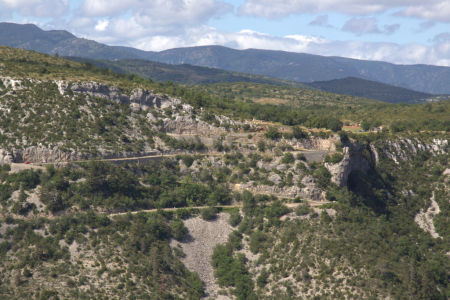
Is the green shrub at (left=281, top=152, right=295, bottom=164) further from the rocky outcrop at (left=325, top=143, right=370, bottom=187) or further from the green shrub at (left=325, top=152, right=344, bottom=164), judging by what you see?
the rocky outcrop at (left=325, top=143, right=370, bottom=187)

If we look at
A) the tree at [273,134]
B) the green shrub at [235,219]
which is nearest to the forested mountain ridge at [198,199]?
the green shrub at [235,219]

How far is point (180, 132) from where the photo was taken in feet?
343

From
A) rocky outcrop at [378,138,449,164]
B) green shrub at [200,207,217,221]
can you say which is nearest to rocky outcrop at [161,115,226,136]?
green shrub at [200,207,217,221]

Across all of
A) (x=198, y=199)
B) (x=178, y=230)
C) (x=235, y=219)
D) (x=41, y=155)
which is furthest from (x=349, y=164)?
(x=41, y=155)

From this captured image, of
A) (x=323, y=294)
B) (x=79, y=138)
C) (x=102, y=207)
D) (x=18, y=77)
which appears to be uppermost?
(x=18, y=77)

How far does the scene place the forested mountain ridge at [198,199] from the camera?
2731 inches

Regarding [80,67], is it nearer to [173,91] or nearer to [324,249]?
[173,91]

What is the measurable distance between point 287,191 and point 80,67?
219 ft

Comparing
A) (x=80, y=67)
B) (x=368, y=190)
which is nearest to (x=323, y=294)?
(x=368, y=190)

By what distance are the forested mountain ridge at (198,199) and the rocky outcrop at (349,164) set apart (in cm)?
26

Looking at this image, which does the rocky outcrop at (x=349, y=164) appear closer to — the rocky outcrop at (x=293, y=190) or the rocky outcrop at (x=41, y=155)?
the rocky outcrop at (x=293, y=190)

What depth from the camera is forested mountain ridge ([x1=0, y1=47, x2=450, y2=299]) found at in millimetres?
69375

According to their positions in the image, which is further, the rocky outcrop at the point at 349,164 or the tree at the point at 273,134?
the tree at the point at 273,134

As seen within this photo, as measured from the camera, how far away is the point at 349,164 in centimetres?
9294
